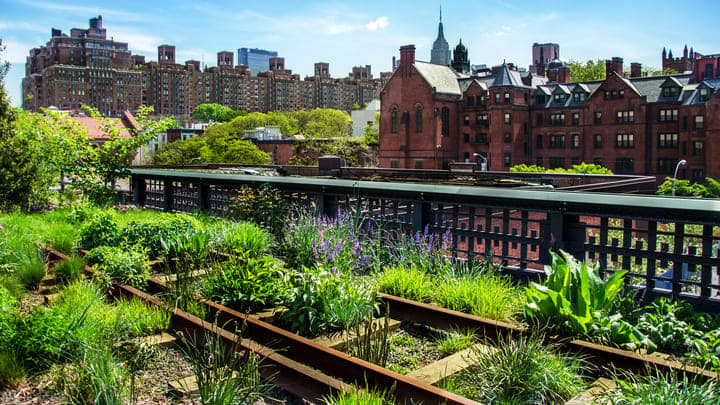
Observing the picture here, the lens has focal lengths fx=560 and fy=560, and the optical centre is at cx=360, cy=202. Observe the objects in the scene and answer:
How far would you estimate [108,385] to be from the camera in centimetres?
384

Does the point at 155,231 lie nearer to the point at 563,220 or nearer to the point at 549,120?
the point at 563,220

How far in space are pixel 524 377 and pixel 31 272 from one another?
646 centimetres

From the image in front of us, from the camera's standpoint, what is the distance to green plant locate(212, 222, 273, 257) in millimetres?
8500

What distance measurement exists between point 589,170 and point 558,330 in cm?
6056

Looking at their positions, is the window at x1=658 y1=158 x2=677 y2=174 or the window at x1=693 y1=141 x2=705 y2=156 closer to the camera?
the window at x1=693 y1=141 x2=705 y2=156

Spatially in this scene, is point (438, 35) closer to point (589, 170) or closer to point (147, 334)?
point (589, 170)

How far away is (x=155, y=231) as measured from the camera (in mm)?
8820

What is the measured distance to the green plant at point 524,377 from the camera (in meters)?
3.89

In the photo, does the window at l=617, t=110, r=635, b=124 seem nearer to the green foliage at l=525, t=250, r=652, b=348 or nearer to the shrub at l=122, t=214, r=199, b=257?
the shrub at l=122, t=214, r=199, b=257

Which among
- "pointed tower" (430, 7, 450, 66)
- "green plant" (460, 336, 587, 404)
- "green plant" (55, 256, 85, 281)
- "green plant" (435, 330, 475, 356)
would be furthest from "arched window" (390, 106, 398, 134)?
"pointed tower" (430, 7, 450, 66)

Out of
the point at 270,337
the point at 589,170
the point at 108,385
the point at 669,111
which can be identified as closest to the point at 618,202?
the point at 270,337

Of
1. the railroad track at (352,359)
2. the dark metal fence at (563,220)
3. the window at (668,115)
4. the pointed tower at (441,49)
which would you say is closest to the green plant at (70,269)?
the railroad track at (352,359)

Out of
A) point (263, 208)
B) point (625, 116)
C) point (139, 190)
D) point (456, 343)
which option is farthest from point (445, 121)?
point (456, 343)

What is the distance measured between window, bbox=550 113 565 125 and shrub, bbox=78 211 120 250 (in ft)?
235
